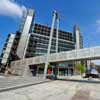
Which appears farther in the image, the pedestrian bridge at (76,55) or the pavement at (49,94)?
the pedestrian bridge at (76,55)

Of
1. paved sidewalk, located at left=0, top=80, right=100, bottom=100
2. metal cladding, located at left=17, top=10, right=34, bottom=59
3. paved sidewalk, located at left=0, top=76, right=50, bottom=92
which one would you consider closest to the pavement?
paved sidewalk, located at left=0, top=80, right=100, bottom=100

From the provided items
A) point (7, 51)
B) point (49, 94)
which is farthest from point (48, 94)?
point (7, 51)

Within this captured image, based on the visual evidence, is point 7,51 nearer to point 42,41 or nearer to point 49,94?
point 42,41

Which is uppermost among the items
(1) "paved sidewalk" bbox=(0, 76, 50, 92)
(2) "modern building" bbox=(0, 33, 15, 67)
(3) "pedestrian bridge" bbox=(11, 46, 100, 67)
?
(2) "modern building" bbox=(0, 33, 15, 67)

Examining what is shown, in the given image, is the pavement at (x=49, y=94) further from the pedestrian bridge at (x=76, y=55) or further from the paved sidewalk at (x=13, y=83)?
the pedestrian bridge at (x=76, y=55)

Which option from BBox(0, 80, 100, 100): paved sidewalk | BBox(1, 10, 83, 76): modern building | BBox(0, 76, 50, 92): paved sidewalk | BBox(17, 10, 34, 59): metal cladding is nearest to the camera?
BBox(0, 80, 100, 100): paved sidewalk

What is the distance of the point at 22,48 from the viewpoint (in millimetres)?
56250

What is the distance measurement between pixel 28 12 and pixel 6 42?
2282cm

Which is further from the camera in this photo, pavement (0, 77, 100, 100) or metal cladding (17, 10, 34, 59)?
metal cladding (17, 10, 34, 59)

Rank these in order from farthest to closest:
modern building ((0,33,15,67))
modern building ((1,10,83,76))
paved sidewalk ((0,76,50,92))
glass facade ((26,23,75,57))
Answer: glass facade ((26,23,75,57)) → modern building ((0,33,15,67)) → modern building ((1,10,83,76)) → paved sidewalk ((0,76,50,92))

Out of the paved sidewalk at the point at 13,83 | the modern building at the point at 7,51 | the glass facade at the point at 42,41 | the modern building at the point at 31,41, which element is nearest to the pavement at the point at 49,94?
the paved sidewalk at the point at 13,83

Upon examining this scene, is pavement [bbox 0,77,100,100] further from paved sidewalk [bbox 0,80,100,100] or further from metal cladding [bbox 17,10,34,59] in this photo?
metal cladding [bbox 17,10,34,59]

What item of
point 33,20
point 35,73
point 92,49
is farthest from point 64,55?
point 33,20

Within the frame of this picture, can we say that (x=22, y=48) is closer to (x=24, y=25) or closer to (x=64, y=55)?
(x=24, y=25)
